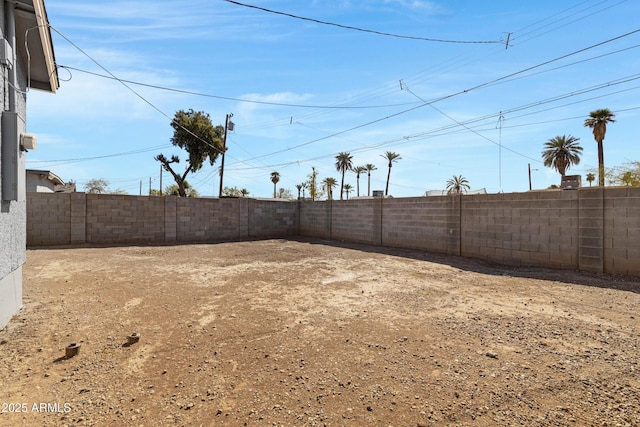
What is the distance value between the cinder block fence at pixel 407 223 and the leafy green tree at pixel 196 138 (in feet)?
29.8

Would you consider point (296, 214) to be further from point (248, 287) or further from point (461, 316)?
point (461, 316)

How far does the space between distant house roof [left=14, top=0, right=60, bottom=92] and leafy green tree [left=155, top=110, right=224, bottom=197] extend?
16.9 metres

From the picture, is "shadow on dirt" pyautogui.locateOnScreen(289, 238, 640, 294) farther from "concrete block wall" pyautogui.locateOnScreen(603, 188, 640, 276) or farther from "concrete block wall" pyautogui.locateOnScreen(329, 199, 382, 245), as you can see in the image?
A: "concrete block wall" pyautogui.locateOnScreen(329, 199, 382, 245)

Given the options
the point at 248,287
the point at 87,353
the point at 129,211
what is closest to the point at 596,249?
the point at 248,287

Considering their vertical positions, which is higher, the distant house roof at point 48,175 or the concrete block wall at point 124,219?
the distant house roof at point 48,175

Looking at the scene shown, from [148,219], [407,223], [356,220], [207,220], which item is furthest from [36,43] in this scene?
[356,220]

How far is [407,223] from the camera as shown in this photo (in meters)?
11.6

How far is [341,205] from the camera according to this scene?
1466cm

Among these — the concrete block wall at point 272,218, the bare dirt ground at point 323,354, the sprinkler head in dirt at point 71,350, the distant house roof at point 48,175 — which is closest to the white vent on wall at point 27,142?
the bare dirt ground at point 323,354

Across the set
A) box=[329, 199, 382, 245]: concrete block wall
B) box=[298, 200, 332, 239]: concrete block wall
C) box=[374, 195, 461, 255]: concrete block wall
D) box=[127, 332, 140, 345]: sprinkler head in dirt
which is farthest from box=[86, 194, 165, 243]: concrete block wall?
box=[127, 332, 140, 345]: sprinkler head in dirt

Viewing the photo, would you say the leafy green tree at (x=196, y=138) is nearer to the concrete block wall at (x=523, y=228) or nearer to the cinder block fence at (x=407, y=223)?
the cinder block fence at (x=407, y=223)

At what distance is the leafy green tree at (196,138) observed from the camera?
2194cm

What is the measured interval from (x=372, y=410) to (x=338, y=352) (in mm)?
915

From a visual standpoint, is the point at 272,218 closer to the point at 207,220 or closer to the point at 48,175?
the point at 207,220
